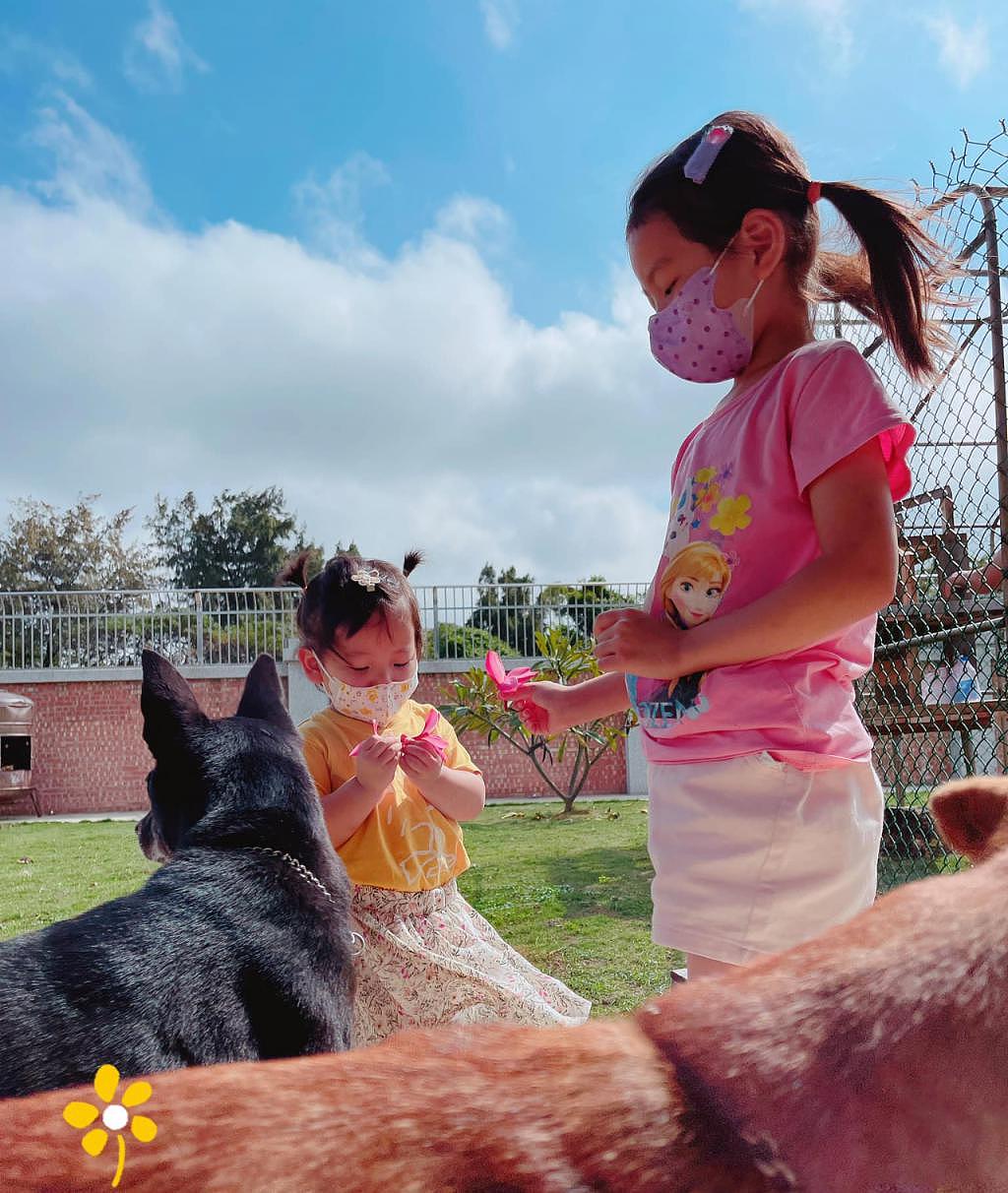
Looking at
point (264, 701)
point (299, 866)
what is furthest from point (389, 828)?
point (299, 866)

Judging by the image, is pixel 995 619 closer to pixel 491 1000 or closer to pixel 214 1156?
pixel 491 1000

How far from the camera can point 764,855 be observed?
1505mm

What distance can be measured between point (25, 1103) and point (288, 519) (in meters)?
42.5

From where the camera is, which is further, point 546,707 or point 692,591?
point 546,707

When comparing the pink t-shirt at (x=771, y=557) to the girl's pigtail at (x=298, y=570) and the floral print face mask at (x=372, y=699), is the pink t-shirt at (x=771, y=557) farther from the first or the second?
the girl's pigtail at (x=298, y=570)

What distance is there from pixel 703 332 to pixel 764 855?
1.02m

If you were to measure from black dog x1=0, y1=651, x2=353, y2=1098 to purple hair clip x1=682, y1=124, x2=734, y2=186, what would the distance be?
154cm

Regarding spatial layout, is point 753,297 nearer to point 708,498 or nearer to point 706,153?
point 706,153

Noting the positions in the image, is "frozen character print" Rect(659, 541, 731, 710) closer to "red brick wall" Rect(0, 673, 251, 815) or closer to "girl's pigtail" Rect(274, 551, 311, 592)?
"girl's pigtail" Rect(274, 551, 311, 592)

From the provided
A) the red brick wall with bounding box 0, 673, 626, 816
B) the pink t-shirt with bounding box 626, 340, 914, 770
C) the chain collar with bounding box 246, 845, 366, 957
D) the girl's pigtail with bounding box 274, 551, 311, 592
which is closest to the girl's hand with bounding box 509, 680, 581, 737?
the pink t-shirt with bounding box 626, 340, 914, 770

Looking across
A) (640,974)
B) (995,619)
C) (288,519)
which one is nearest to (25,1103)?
(640,974)

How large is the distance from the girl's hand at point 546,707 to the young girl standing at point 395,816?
1.75ft

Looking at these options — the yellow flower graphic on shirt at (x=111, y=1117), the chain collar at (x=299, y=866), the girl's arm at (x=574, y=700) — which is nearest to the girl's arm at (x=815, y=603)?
the girl's arm at (x=574, y=700)

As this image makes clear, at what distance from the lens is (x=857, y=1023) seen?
30 centimetres
